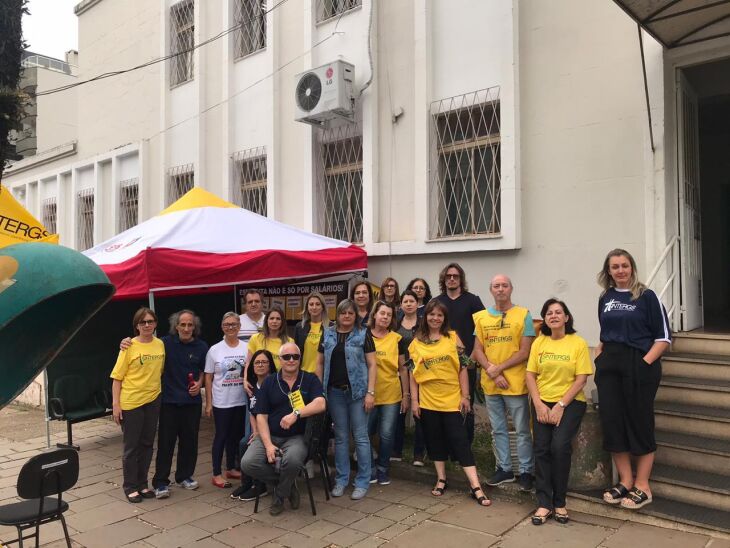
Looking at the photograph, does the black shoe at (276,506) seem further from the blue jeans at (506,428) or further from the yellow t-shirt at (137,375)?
the blue jeans at (506,428)

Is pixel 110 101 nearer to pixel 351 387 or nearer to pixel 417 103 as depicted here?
pixel 417 103

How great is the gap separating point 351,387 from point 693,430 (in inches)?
114

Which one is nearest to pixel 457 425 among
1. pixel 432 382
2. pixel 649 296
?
pixel 432 382

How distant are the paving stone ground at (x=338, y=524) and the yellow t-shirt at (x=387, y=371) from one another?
85 centimetres

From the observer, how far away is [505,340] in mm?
5062

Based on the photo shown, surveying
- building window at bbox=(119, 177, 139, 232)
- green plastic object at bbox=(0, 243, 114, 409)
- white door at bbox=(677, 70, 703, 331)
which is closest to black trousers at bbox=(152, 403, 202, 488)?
green plastic object at bbox=(0, 243, 114, 409)

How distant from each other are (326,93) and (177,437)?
509 centimetres

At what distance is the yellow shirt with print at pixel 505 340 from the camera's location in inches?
198

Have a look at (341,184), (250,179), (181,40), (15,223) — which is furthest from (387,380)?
(181,40)

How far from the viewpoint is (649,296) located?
4.56m

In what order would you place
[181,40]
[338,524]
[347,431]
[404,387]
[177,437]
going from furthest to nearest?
[181,40] → [177,437] → [404,387] → [347,431] → [338,524]

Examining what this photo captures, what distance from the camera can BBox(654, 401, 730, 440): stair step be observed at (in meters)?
4.84

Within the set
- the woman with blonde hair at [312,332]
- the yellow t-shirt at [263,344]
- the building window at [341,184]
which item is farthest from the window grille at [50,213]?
the woman with blonde hair at [312,332]

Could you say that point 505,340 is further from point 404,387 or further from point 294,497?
point 294,497
